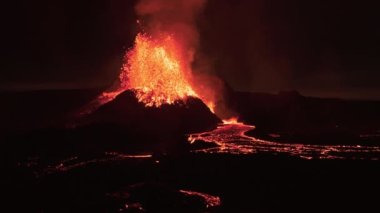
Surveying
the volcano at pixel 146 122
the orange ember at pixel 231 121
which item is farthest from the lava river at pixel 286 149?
the orange ember at pixel 231 121

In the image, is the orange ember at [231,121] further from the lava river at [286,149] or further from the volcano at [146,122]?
the lava river at [286,149]

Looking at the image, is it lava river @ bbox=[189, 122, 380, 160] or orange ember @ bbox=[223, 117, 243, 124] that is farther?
orange ember @ bbox=[223, 117, 243, 124]

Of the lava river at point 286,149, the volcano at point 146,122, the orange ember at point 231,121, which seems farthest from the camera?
the orange ember at point 231,121

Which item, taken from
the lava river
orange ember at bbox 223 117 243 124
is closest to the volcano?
the lava river

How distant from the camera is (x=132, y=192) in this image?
33.4 metres

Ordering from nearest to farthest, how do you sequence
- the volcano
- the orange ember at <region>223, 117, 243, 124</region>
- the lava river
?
the lava river
the volcano
the orange ember at <region>223, 117, 243, 124</region>

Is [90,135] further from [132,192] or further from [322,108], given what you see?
[322,108]

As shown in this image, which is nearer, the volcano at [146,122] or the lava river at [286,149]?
the lava river at [286,149]

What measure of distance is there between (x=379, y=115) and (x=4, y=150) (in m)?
105

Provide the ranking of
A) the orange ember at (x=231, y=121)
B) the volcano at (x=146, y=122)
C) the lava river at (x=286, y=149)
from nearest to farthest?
the lava river at (x=286, y=149) < the volcano at (x=146, y=122) < the orange ember at (x=231, y=121)

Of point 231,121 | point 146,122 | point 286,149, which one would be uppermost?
point 231,121

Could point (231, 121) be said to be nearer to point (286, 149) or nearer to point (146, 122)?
point (146, 122)

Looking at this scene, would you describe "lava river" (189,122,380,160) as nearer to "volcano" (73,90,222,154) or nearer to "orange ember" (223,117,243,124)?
"volcano" (73,90,222,154)

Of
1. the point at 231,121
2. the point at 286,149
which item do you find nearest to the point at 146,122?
the point at 286,149
